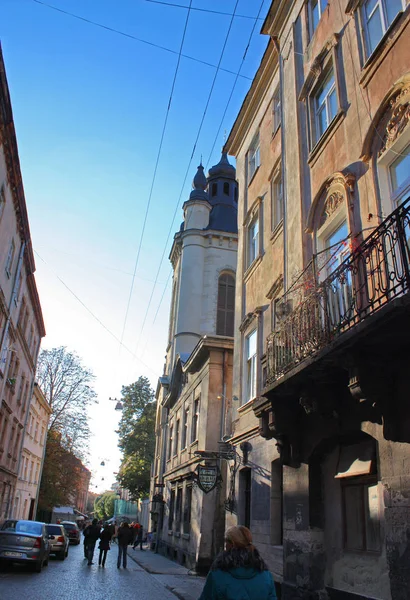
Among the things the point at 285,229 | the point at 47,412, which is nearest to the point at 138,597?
the point at 285,229

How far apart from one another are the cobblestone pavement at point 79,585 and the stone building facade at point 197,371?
351 centimetres

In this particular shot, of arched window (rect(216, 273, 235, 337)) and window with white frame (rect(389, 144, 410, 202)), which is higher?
arched window (rect(216, 273, 235, 337))

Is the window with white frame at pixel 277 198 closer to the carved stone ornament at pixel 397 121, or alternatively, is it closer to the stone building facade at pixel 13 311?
the carved stone ornament at pixel 397 121

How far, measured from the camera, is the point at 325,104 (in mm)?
11445

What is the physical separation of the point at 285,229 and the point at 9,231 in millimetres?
14733

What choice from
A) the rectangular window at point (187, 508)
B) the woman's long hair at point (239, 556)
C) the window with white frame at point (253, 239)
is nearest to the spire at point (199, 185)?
the rectangular window at point (187, 508)

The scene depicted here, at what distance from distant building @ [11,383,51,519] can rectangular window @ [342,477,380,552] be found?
95.2ft

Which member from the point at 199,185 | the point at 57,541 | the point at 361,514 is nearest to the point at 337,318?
the point at 361,514

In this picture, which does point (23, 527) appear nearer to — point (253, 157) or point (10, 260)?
point (10, 260)

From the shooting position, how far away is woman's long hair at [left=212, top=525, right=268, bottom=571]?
3.78 meters

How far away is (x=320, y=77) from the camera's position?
38.0ft

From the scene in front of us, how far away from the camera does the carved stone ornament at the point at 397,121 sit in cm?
783

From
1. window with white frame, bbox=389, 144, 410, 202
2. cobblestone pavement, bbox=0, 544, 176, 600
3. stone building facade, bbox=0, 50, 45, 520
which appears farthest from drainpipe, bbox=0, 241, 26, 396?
window with white frame, bbox=389, 144, 410, 202

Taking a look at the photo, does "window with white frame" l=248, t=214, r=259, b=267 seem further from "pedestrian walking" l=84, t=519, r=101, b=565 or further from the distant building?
the distant building
